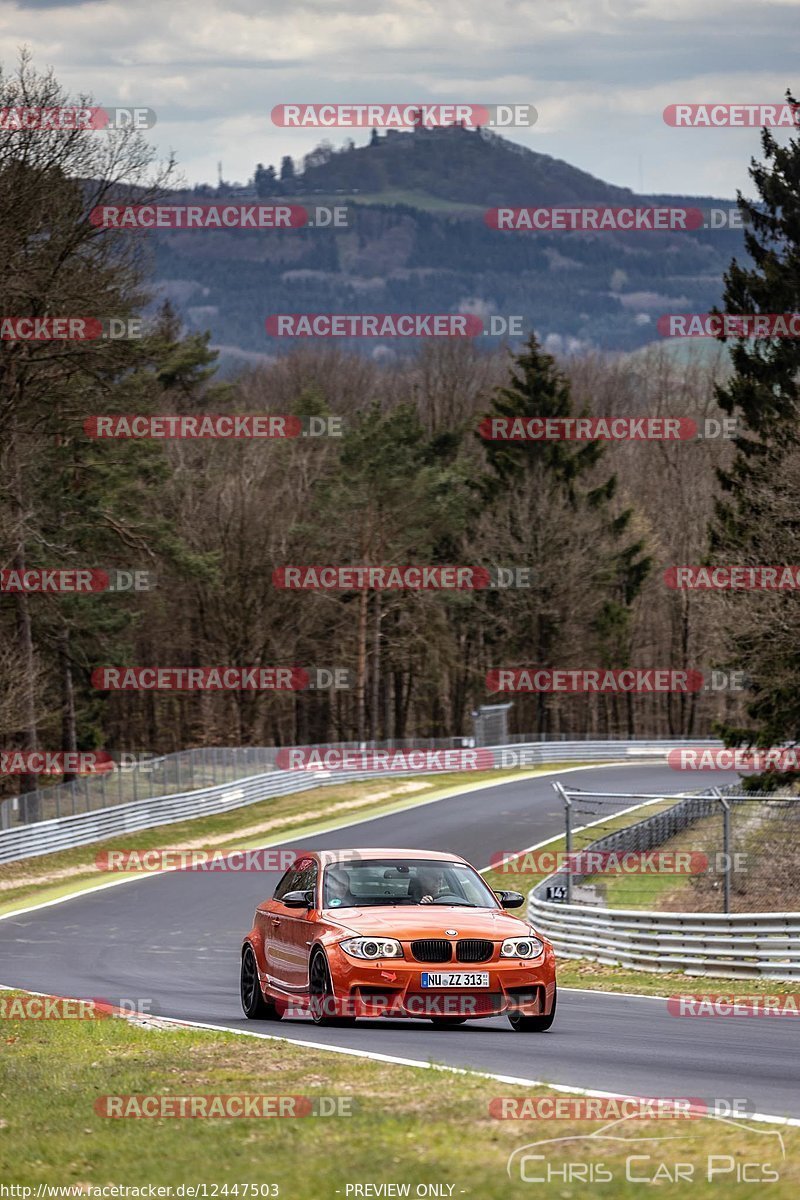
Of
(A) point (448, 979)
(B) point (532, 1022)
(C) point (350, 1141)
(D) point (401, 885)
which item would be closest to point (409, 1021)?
(D) point (401, 885)

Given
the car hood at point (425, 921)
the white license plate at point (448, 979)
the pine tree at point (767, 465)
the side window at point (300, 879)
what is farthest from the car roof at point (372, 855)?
the pine tree at point (767, 465)

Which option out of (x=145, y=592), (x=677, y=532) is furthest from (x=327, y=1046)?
(x=677, y=532)

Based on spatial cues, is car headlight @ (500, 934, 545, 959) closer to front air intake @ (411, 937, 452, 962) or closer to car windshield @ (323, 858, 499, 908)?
front air intake @ (411, 937, 452, 962)

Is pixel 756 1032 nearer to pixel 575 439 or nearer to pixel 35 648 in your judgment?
pixel 35 648

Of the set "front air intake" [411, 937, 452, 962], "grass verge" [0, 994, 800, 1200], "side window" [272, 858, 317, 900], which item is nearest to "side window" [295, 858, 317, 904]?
"side window" [272, 858, 317, 900]

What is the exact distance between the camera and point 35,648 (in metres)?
51.5

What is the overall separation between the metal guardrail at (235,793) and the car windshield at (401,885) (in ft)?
88.9

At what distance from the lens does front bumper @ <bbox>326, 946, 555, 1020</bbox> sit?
40.8ft

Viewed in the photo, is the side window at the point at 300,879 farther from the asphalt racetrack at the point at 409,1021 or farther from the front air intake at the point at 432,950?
the front air intake at the point at 432,950

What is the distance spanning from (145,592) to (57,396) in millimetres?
23893

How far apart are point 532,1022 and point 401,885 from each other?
1.56 metres

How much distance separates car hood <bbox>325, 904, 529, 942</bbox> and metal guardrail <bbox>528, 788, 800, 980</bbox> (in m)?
6.82

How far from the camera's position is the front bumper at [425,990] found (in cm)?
1242

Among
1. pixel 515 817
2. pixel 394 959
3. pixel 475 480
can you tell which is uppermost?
pixel 475 480
